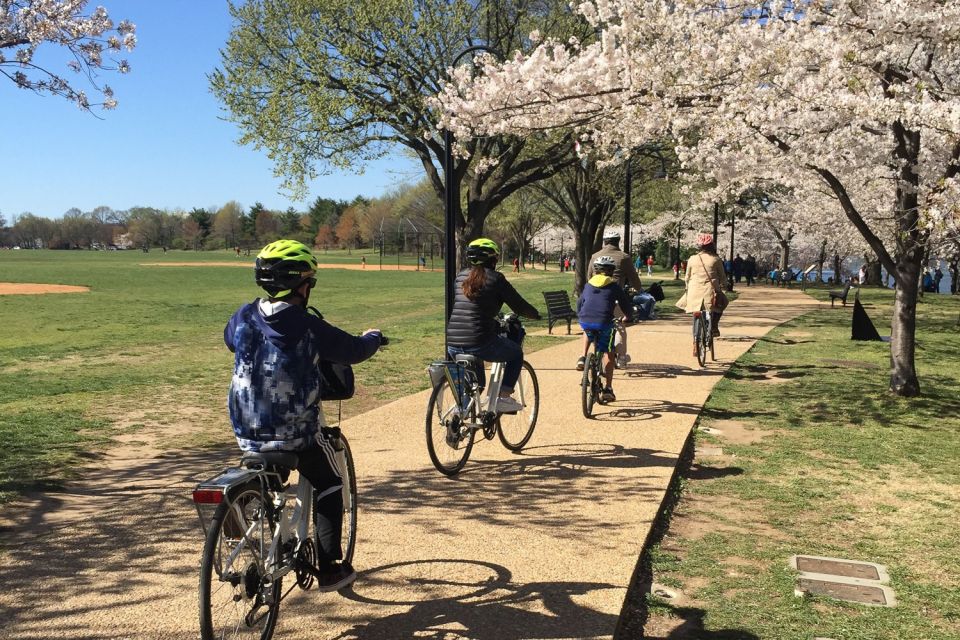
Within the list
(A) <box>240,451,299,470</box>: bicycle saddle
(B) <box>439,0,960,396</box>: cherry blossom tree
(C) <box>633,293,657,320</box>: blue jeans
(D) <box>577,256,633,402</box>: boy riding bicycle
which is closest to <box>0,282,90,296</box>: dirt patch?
(C) <box>633,293,657,320</box>: blue jeans

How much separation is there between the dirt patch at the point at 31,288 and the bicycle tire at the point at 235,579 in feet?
119

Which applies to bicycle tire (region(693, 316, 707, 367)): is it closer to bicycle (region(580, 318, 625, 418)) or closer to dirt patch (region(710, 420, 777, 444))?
dirt patch (region(710, 420, 777, 444))

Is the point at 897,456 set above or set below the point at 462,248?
below

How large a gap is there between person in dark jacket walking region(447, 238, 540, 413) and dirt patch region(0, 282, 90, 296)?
3421 cm

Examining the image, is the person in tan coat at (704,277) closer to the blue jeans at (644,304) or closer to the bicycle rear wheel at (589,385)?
the blue jeans at (644,304)

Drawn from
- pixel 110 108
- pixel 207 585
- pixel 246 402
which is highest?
pixel 110 108

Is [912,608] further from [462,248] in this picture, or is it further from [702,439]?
[462,248]

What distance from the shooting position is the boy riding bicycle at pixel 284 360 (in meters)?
3.39

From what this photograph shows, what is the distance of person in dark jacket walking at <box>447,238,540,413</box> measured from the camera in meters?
6.17

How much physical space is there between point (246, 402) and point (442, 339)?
45.7ft

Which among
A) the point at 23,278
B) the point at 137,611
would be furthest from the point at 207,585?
the point at 23,278

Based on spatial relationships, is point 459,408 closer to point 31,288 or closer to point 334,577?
point 334,577

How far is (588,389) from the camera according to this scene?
827 cm

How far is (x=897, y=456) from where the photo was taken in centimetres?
744
